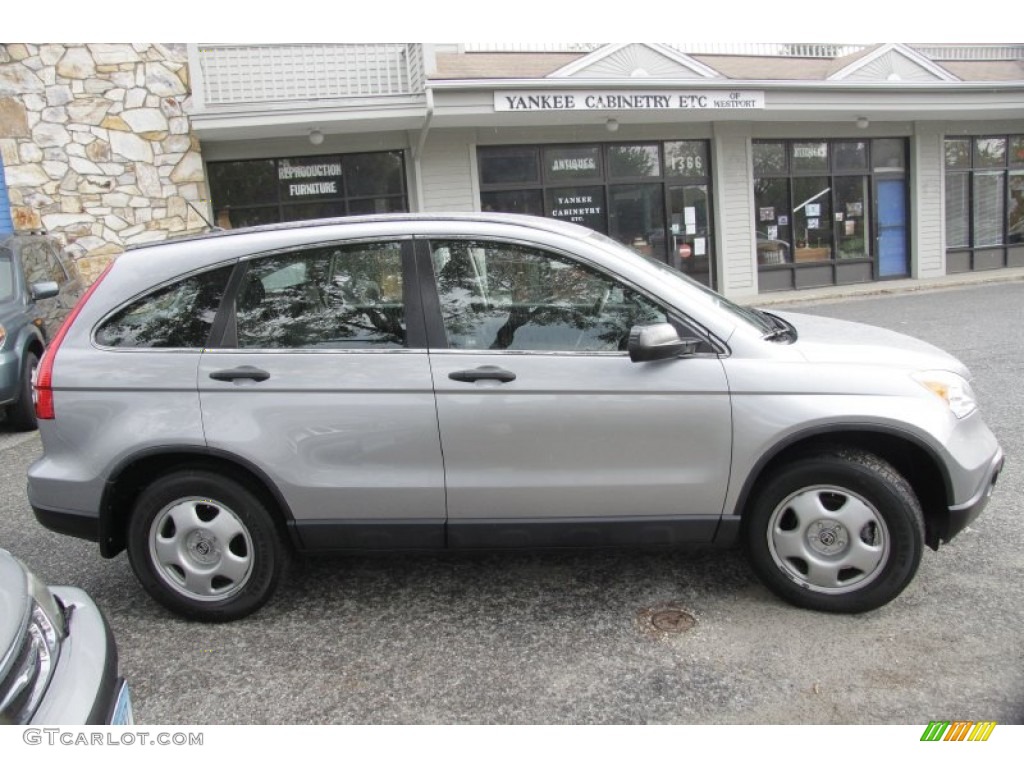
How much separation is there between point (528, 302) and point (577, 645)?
4.71 ft

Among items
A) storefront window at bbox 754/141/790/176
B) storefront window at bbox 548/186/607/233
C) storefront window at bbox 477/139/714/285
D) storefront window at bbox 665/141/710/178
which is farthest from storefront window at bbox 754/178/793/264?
storefront window at bbox 548/186/607/233

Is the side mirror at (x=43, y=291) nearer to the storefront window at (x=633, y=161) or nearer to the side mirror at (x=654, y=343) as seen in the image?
the side mirror at (x=654, y=343)

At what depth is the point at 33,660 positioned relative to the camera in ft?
6.31

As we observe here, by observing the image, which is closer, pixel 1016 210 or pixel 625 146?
pixel 625 146

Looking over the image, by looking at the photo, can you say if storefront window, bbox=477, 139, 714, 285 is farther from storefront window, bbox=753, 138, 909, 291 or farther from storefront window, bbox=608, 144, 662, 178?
storefront window, bbox=753, 138, 909, 291

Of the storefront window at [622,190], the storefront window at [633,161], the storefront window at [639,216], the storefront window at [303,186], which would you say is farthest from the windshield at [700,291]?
the storefront window at [633,161]

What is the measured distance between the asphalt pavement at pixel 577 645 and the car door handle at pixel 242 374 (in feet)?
3.61

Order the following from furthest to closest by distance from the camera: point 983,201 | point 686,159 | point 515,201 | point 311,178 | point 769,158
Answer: point 983,201, point 769,158, point 686,159, point 515,201, point 311,178

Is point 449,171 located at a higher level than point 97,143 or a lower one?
lower

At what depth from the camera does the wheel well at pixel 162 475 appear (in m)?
3.26

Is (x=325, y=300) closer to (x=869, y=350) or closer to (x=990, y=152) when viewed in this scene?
(x=869, y=350)

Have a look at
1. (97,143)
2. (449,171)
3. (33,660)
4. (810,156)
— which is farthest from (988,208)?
(33,660)

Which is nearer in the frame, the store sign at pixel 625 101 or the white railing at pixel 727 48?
the store sign at pixel 625 101

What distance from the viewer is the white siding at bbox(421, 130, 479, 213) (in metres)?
13.4
